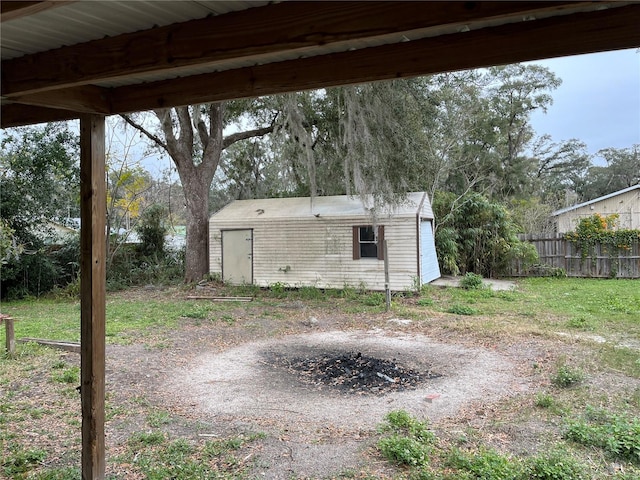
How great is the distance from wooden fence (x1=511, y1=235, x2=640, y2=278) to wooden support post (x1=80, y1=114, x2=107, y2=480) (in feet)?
43.4

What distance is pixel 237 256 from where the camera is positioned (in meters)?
12.2

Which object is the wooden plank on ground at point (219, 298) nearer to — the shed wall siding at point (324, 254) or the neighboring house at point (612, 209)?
the shed wall siding at point (324, 254)

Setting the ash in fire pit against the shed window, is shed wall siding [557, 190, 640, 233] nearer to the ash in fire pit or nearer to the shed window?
the shed window

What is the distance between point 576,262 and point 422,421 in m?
12.1

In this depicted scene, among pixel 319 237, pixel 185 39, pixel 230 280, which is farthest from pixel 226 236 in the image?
pixel 185 39

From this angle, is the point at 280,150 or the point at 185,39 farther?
the point at 280,150

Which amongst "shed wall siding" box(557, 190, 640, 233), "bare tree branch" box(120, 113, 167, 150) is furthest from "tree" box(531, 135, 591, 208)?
"bare tree branch" box(120, 113, 167, 150)

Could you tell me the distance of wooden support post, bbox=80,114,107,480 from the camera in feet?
8.08

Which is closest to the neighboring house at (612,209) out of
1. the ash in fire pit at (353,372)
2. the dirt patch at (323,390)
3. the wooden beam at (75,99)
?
the dirt patch at (323,390)

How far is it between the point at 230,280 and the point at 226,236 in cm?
123

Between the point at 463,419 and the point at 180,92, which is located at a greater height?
the point at 180,92

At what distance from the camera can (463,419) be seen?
142 inches

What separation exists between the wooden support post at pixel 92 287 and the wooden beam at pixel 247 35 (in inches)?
18.5

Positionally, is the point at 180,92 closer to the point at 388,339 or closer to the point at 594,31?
the point at 594,31
